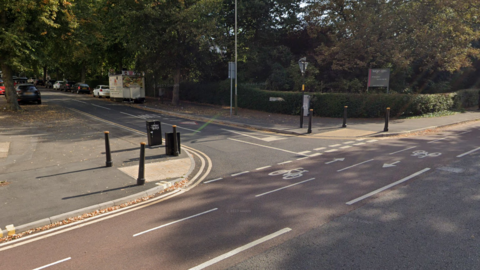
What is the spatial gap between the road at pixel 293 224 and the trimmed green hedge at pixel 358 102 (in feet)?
37.7

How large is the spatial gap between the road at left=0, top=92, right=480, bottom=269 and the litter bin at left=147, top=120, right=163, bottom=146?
371cm

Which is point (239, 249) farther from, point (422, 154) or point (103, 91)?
point (103, 91)

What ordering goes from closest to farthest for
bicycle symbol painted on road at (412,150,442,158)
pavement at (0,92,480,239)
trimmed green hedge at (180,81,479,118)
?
pavement at (0,92,480,239), bicycle symbol painted on road at (412,150,442,158), trimmed green hedge at (180,81,479,118)

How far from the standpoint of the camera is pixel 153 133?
40.9ft

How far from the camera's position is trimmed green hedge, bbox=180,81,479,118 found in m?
21.1

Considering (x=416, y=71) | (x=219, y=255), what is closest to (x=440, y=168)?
(x=219, y=255)

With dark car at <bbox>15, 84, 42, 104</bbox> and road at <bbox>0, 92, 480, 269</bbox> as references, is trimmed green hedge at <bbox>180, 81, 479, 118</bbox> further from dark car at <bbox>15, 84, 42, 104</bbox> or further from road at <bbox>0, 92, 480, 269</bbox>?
dark car at <bbox>15, 84, 42, 104</bbox>

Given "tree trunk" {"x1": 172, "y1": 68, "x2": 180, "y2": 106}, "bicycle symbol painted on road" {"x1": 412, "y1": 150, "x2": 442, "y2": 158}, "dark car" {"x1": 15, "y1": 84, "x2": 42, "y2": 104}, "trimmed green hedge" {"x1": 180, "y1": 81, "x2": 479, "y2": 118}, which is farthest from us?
"tree trunk" {"x1": 172, "y1": 68, "x2": 180, "y2": 106}

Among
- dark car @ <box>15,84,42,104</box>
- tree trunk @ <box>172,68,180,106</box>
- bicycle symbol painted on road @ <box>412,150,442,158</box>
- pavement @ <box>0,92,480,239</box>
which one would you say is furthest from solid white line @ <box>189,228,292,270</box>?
dark car @ <box>15,84,42,104</box>

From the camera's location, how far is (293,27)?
112ft

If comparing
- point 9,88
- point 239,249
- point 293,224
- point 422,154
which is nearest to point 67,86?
point 9,88

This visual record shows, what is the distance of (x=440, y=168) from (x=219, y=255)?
7.31 m

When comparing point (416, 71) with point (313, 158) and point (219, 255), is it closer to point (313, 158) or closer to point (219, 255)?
point (313, 158)

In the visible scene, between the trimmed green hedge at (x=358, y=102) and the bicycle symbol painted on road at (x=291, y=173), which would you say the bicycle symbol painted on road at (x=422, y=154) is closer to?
the bicycle symbol painted on road at (x=291, y=173)
